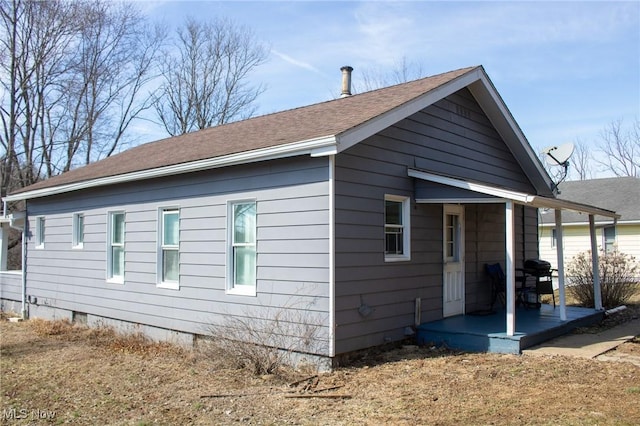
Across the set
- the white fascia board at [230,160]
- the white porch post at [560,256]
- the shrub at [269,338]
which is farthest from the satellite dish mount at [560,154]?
the shrub at [269,338]

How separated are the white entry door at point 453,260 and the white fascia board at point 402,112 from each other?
1955mm

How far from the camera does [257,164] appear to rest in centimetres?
824

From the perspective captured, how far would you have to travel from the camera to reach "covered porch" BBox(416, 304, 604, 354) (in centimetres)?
786

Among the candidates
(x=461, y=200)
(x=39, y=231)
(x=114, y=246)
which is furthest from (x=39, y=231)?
(x=461, y=200)

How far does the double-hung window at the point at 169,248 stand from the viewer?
991 cm

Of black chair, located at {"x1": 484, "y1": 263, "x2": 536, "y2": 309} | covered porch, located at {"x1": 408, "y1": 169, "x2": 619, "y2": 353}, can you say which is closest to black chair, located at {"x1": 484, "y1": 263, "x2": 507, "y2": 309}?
black chair, located at {"x1": 484, "y1": 263, "x2": 536, "y2": 309}

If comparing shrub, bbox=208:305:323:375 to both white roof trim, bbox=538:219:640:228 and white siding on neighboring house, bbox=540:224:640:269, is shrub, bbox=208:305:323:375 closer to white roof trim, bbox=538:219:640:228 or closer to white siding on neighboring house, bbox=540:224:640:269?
white siding on neighboring house, bbox=540:224:640:269

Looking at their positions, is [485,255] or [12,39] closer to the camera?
[485,255]

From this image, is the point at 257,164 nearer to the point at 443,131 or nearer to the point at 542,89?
the point at 443,131

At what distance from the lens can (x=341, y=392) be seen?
638 cm

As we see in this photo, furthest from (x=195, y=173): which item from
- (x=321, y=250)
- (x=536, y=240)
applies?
(x=536, y=240)

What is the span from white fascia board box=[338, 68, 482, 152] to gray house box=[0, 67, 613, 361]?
3 centimetres

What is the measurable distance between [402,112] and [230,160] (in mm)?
2705

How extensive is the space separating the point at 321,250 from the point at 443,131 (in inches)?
154
